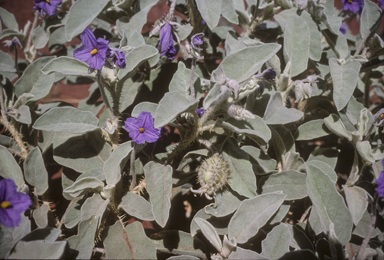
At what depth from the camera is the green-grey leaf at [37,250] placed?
108cm

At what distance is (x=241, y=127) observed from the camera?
4.42ft

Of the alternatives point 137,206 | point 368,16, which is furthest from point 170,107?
point 368,16

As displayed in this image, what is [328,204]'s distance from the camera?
133 cm

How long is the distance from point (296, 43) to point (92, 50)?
1.17 metres

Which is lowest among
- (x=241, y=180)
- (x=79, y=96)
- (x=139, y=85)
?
(x=79, y=96)

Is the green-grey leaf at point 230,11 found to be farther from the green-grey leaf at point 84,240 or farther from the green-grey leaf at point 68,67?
the green-grey leaf at point 84,240

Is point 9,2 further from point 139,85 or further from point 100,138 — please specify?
point 100,138

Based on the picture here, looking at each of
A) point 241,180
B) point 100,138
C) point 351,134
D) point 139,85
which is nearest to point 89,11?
point 139,85

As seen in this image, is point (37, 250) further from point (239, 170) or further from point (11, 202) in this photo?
point (239, 170)

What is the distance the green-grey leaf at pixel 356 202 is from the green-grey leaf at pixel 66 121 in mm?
1378

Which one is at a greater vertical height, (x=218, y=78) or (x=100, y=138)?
(x=218, y=78)

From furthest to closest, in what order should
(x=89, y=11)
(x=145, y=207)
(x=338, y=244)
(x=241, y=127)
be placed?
(x=89, y=11)
(x=145, y=207)
(x=241, y=127)
(x=338, y=244)

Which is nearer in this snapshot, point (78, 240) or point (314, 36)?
point (78, 240)

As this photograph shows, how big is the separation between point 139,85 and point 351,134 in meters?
1.36
